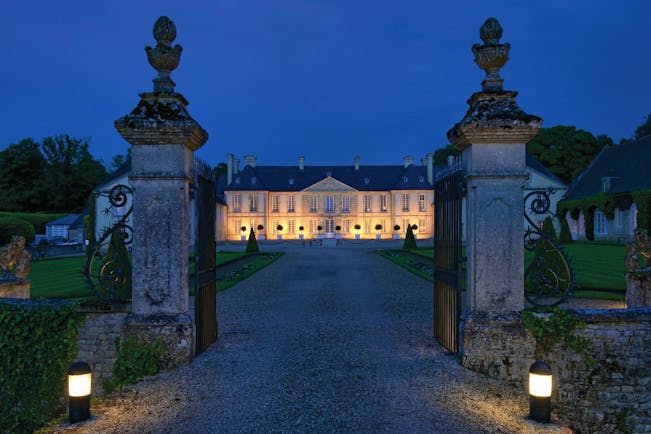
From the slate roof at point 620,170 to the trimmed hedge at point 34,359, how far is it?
88.8 feet

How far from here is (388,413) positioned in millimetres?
3391

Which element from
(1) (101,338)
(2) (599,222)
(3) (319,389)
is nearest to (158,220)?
(1) (101,338)

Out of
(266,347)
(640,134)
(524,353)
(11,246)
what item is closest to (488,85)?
(524,353)

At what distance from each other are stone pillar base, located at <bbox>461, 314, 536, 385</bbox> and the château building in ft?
139

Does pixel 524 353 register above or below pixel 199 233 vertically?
below

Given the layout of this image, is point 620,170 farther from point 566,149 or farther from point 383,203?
point 383,203

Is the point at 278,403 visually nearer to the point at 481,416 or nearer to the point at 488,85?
the point at 481,416

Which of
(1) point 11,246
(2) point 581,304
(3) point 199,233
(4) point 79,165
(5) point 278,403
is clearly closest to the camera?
(5) point 278,403

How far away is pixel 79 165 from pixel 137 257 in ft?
157

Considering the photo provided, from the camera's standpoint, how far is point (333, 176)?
49.9m

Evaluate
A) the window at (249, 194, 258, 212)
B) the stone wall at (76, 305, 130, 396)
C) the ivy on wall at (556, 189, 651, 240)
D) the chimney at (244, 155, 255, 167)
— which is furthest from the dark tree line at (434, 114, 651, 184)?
the stone wall at (76, 305, 130, 396)

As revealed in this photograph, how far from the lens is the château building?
4641cm

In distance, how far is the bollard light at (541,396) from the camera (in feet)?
10.6

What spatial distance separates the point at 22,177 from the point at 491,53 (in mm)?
48718
